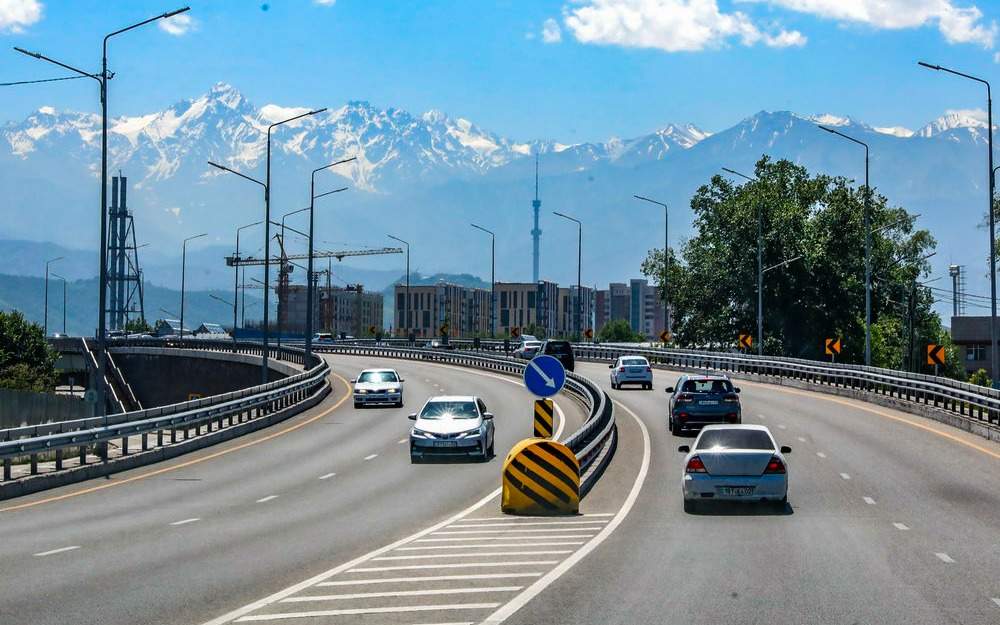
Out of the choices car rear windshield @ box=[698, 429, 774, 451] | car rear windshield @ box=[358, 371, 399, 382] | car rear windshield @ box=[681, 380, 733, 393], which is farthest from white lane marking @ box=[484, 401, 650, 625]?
car rear windshield @ box=[358, 371, 399, 382]

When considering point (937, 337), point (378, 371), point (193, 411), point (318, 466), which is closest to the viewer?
point (318, 466)

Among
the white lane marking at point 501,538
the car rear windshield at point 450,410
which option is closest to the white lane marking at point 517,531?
the white lane marking at point 501,538

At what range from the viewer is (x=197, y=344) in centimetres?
10731

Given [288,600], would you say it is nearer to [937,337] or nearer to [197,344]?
[197,344]

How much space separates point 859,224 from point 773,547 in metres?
88.3

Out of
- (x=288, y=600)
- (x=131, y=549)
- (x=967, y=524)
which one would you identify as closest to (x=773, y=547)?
(x=967, y=524)

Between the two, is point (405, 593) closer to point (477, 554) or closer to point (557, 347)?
point (477, 554)

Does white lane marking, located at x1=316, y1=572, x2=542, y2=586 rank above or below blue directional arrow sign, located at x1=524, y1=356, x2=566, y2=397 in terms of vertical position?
below

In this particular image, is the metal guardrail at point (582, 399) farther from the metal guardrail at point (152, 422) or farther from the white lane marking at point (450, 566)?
the metal guardrail at point (152, 422)

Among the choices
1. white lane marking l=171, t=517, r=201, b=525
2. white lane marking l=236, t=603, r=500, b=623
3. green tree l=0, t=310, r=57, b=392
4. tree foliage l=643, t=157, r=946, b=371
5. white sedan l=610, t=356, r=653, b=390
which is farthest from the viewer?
green tree l=0, t=310, r=57, b=392

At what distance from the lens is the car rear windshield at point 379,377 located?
51.2 metres

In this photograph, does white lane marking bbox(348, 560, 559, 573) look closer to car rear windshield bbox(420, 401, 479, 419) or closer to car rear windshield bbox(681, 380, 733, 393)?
car rear windshield bbox(420, 401, 479, 419)

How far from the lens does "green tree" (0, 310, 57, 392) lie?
103 m

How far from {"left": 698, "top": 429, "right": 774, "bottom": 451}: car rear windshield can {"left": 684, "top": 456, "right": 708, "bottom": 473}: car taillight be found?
0.36 m
